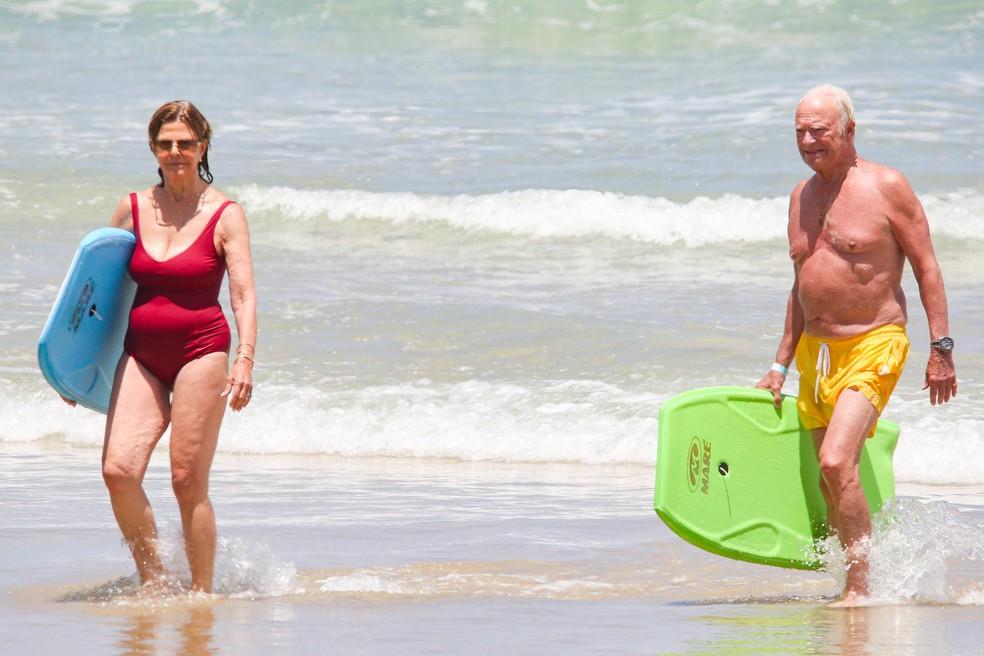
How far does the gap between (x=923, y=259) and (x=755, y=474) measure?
986mm

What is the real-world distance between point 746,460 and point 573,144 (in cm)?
1313

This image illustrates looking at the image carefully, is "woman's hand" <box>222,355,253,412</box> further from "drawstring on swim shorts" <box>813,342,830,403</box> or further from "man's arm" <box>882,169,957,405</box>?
"man's arm" <box>882,169,957,405</box>

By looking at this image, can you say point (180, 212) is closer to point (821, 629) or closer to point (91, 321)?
point (91, 321)

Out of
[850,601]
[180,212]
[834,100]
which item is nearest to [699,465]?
[850,601]

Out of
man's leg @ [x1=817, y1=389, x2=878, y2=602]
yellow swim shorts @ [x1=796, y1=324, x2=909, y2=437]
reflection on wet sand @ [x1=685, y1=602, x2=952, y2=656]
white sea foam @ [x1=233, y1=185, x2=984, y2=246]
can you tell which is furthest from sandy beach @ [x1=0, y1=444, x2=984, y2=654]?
white sea foam @ [x1=233, y1=185, x2=984, y2=246]

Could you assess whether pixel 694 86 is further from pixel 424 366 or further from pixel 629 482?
pixel 629 482

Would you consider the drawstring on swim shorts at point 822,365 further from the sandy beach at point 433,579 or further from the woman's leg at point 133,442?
the woman's leg at point 133,442

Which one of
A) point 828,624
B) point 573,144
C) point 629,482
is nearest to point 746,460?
point 828,624

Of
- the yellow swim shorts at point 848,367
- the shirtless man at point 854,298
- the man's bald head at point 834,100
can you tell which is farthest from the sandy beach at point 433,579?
the man's bald head at point 834,100

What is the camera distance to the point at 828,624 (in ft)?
15.4

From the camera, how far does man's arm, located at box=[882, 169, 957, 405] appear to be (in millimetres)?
5125

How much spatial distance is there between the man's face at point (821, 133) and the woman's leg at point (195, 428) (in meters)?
1.99

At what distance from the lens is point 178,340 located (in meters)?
4.89

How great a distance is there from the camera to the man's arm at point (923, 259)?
16.8ft
